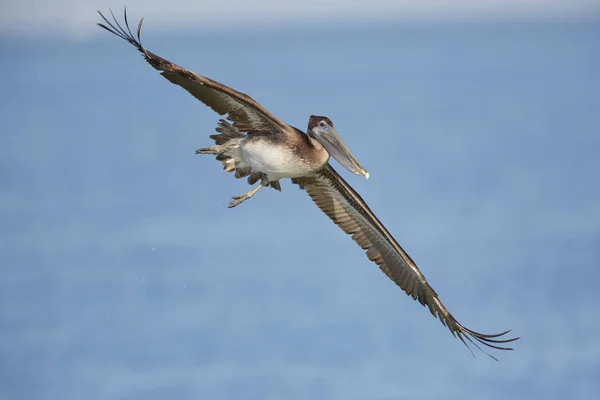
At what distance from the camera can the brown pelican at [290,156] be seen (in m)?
10.8

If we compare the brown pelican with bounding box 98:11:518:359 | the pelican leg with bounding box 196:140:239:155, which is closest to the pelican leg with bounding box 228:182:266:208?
the brown pelican with bounding box 98:11:518:359

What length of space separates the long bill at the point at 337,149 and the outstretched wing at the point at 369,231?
0.41 meters

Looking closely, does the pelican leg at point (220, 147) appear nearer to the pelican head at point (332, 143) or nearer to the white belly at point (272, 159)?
the white belly at point (272, 159)

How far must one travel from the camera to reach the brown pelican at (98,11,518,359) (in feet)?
35.4

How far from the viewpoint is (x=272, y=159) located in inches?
428

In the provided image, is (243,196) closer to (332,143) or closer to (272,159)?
(272,159)

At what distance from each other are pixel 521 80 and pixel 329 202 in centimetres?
3514

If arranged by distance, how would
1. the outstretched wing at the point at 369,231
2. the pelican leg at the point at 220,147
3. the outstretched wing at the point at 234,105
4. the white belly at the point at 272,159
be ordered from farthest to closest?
the outstretched wing at the point at 369,231 → the pelican leg at the point at 220,147 → the white belly at the point at 272,159 → the outstretched wing at the point at 234,105

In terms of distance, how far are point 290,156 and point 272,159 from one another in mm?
168

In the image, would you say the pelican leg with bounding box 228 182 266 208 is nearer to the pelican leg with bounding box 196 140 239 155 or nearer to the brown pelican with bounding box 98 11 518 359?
the brown pelican with bounding box 98 11 518 359

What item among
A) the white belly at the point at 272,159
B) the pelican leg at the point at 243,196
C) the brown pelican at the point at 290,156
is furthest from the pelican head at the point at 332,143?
the pelican leg at the point at 243,196

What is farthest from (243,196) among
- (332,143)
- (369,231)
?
(369,231)

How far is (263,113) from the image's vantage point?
10648mm

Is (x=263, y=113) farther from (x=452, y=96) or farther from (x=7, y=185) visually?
(x=452, y=96)
